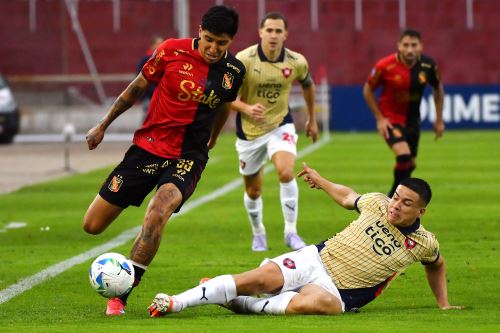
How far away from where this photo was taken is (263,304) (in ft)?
29.8

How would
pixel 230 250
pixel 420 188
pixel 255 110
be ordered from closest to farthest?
pixel 420 188 → pixel 255 110 → pixel 230 250

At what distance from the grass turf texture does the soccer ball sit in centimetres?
22

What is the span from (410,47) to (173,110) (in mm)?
7813

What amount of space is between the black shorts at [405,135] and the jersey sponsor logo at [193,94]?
756 cm

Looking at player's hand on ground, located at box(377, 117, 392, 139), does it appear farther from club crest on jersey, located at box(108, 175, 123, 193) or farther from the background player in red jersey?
the background player in red jersey

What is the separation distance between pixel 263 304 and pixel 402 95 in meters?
8.90

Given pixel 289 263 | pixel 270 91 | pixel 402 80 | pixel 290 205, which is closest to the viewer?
pixel 289 263

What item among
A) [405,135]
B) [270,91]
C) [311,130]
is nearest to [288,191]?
[311,130]

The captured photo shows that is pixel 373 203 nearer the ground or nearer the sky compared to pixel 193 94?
nearer the ground

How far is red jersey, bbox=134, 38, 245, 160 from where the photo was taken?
10.0 metres

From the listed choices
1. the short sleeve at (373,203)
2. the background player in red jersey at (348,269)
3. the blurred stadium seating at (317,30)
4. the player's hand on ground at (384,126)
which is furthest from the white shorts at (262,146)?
the blurred stadium seating at (317,30)

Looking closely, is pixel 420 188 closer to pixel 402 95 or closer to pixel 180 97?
pixel 180 97

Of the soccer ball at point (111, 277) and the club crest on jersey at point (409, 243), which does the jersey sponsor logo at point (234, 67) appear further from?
the club crest on jersey at point (409, 243)

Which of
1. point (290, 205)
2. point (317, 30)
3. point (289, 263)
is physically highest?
point (289, 263)
